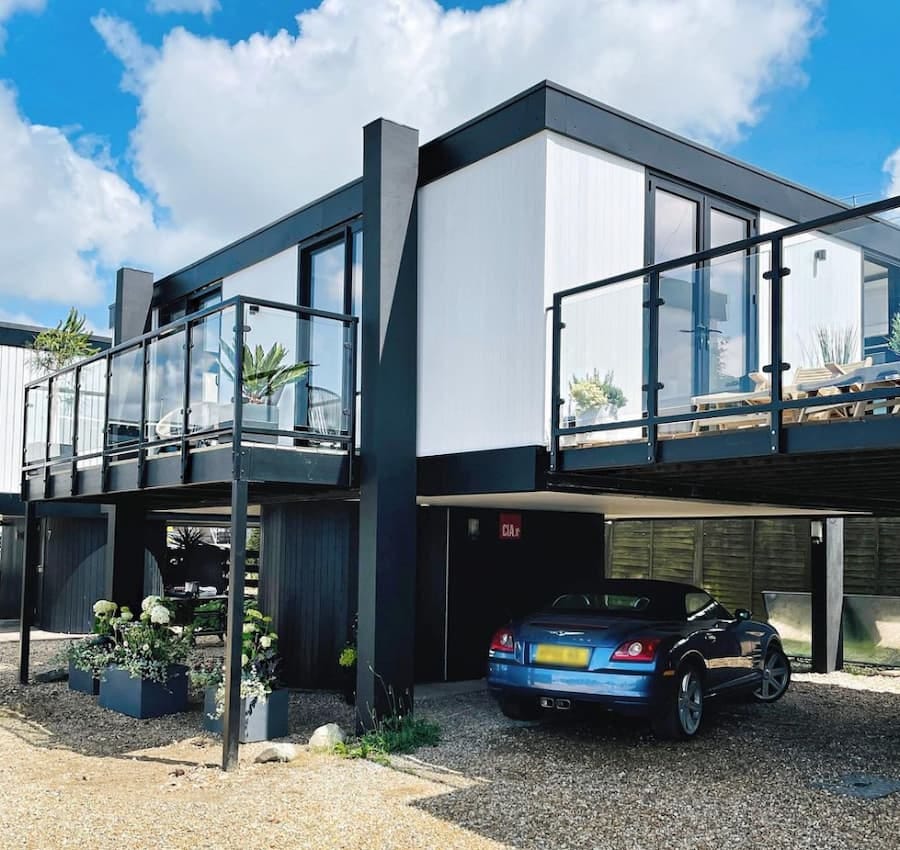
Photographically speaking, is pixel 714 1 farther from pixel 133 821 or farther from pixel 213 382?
pixel 133 821

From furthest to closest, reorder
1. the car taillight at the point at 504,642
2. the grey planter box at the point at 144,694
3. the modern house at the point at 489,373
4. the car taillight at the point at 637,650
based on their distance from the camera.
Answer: the grey planter box at the point at 144,694, the car taillight at the point at 504,642, the car taillight at the point at 637,650, the modern house at the point at 489,373

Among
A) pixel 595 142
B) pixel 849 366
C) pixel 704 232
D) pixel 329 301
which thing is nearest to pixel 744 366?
pixel 849 366

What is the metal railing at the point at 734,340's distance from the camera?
20.1 feet

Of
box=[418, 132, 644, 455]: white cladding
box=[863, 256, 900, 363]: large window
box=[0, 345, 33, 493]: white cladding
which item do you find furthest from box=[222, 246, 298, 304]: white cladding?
box=[0, 345, 33, 493]: white cladding

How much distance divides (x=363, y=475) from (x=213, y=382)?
5.16 ft

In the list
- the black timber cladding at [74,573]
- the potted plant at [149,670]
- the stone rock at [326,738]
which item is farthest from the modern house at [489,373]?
the black timber cladding at [74,573]

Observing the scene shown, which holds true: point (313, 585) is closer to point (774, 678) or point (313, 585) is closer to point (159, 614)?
point (159, 614)

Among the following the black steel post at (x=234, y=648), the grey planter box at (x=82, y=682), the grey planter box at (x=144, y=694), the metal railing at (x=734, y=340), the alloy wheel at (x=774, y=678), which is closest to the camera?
the metal railing at (x=734, y=340)

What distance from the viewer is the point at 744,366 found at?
6.76m

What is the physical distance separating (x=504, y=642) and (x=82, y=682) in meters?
5.55

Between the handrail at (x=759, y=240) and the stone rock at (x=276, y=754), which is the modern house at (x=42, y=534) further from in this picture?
the handrail at (x=759, y=240)

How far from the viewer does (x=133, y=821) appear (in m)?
5.98

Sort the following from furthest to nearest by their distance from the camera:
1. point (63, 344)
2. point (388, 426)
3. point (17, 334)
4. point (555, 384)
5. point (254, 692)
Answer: point (17, 334), point (63, 344), point (388, 426), point (254, 692), point (555, 384)

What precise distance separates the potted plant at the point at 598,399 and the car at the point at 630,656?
169 centimetres
